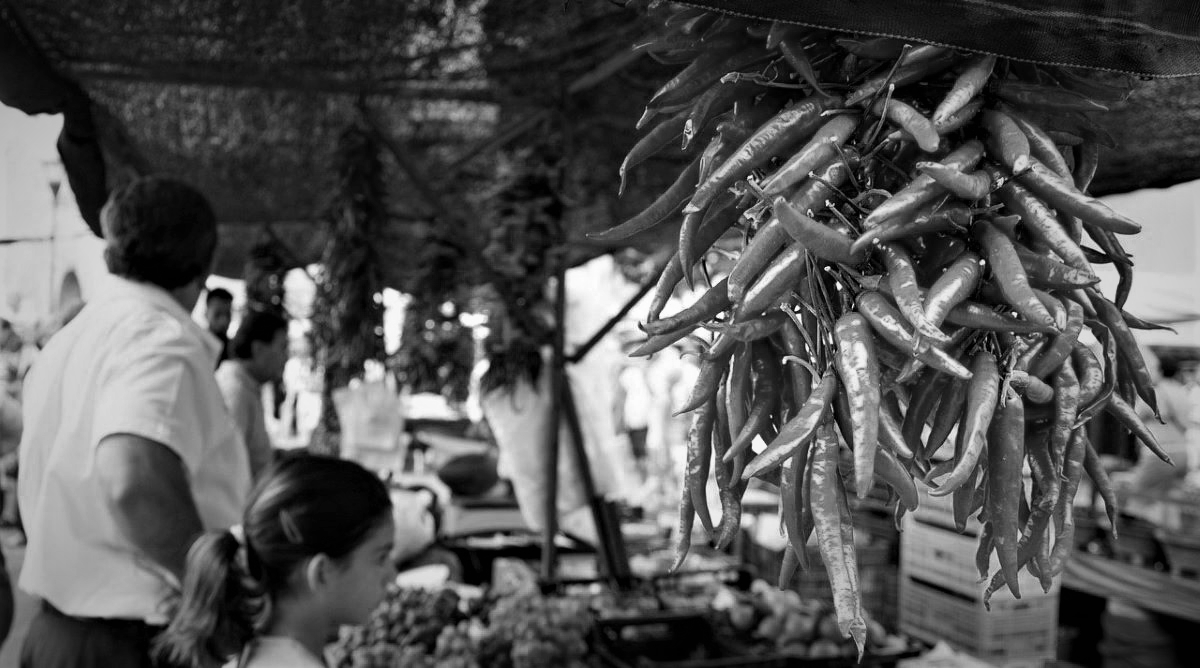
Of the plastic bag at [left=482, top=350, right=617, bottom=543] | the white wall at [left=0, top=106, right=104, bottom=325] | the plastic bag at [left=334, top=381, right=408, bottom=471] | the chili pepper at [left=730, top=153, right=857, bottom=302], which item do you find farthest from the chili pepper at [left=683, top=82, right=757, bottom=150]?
the plastic bag at [left=334, top=381, right=408, bottom=471]

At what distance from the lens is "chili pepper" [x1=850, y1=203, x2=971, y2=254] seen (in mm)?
1052

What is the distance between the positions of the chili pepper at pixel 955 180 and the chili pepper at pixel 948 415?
0.22m

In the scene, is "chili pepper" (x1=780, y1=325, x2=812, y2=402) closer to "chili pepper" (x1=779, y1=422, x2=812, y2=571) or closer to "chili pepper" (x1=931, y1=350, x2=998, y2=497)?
"chili pepper" (x1=779, y1=422, x2=812, y2=571)

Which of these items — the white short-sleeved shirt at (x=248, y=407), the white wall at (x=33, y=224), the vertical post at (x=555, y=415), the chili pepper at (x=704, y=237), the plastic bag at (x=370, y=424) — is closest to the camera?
the chili pepper at (x=704, y=237)

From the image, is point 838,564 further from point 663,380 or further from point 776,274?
point 663,380

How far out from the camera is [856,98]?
1.18 m

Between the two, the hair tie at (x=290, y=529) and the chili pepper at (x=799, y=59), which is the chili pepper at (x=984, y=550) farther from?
the hair tie at (x=290, y=529)

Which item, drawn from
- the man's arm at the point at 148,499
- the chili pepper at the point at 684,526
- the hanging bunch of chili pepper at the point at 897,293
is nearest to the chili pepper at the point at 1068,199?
the hanging bunch of chili pepper at the point at 897,293

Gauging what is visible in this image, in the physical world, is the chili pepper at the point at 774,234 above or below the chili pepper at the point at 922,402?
above

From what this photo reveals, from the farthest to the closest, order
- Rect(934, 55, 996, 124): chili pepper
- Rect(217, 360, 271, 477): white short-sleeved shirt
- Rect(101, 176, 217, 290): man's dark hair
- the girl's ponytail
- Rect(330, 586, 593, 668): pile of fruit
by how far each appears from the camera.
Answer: Rect(217, 360, 271, 477): white short-sleeved shirt < Rect(330, 586, 593, 668): pile of fruit < Rect(101, 176, 217, 290): man's dark hair < the girl's ponytail < Rect(934, 55, 996, 124): chili pepper

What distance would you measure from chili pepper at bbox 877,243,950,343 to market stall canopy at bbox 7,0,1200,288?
28 cm

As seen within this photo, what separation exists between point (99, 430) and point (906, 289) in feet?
6.90

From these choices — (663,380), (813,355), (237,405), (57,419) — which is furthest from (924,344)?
(663,380)

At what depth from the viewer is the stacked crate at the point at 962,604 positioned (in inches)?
163
